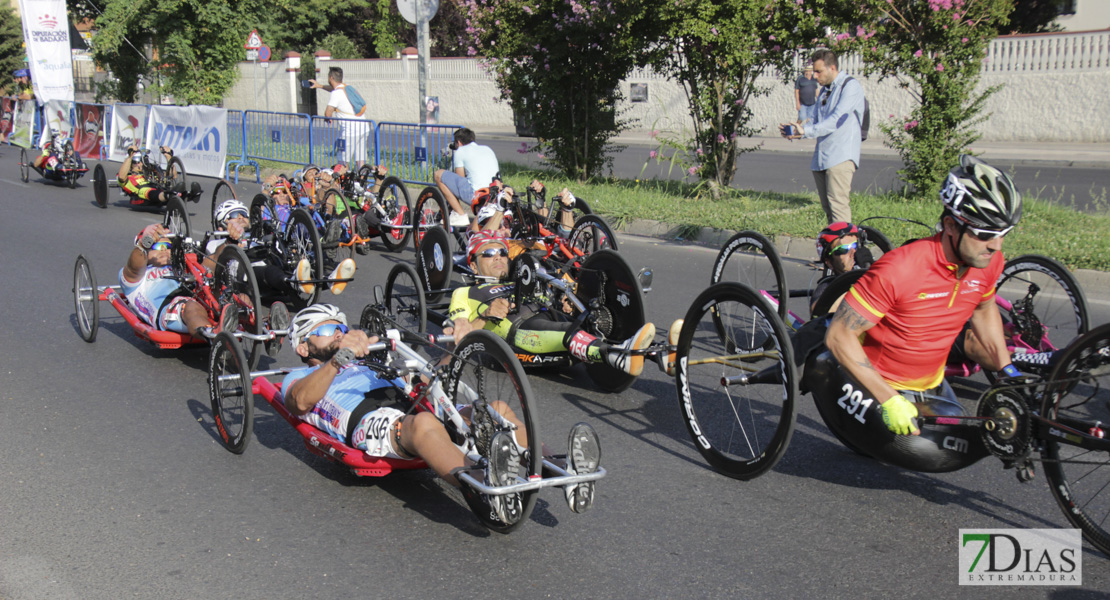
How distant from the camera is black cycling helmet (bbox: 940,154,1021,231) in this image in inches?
148

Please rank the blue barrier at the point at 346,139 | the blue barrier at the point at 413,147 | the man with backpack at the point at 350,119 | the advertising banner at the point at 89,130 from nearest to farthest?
the blue barrier at the point at 413,147, the man with backpack at the point at 350,119, the blue barrier at the point at 346,139, the advertising banner at the point at 89,130

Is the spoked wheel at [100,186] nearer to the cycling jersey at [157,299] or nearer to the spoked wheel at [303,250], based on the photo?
the spoked wheel at [303,250]

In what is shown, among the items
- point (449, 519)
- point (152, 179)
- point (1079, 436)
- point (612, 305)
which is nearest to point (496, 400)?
point (449, 519)

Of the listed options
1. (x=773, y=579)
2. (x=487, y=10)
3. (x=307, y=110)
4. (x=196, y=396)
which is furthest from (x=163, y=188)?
(x=307, y=110)

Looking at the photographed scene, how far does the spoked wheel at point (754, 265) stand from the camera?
6.54 metres

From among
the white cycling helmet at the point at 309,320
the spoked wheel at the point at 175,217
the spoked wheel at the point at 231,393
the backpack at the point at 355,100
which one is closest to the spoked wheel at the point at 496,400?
the white cycling helmet at the point at 309,320

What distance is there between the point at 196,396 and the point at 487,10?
11.0 meters

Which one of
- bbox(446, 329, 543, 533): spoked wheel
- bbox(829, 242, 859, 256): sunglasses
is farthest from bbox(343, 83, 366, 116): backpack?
bbox(446, 329, 543, 533): spoked wheel

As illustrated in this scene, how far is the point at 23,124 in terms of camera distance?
26.4 m

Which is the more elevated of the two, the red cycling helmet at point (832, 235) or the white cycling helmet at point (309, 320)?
the red cycling helmet at point (832, 235)

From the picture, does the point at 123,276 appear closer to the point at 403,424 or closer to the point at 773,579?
the point at 403,424

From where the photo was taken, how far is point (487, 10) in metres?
15.8

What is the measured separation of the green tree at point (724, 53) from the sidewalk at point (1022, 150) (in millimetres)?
5209

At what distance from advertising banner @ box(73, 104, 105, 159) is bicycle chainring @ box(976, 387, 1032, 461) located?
22480mm
